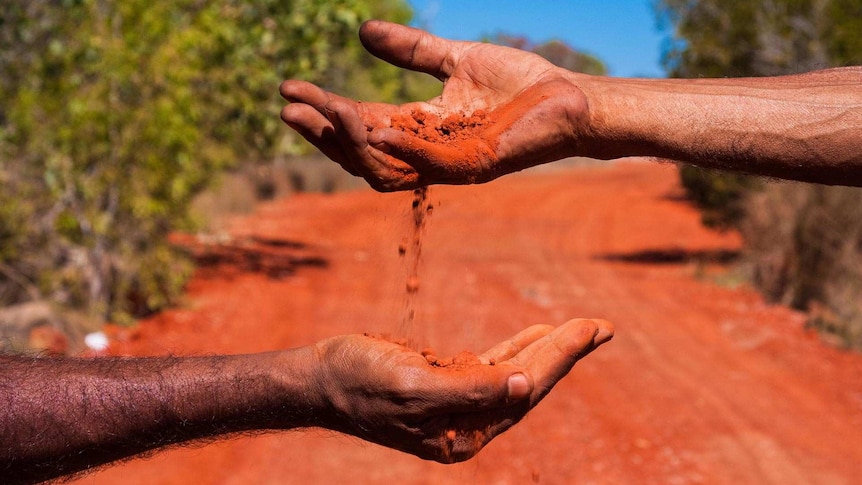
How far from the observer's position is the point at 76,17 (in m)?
8.16

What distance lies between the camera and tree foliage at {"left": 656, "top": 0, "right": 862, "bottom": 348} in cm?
888

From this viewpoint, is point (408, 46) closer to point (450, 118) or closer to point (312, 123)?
point (450, 118)

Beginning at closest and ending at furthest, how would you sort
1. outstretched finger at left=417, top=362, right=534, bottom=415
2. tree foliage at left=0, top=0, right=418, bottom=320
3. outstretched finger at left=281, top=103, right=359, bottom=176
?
outstretched finger at left=417, top=362, right=534, bottom=415, outstretched finger at left=281, top=103, right=359, bottom=176, tree foliage at left=0, top=0, right=418, bottom=320

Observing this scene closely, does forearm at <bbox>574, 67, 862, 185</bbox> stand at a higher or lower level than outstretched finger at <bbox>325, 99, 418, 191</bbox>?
higher

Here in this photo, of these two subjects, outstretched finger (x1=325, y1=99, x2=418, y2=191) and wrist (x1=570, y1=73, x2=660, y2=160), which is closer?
outstretched finger (x1=325, y1=99, x2=418, y2=191)

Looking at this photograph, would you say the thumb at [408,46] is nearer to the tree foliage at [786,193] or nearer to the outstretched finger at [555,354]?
the outstretched finger at [555,354]

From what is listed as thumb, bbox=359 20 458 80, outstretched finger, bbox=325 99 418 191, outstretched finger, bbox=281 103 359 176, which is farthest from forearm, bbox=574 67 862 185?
outstretched finger, bbox=281 103 359 176

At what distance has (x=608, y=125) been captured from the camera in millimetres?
2490

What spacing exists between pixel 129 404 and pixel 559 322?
7218 millimetres

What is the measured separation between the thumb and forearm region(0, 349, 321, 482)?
0.94 meters

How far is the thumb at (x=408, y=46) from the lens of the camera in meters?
2.62

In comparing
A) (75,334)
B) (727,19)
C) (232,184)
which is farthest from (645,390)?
(232,184)

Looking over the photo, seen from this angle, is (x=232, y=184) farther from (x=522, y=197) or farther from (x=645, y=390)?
(x=645, y=390)

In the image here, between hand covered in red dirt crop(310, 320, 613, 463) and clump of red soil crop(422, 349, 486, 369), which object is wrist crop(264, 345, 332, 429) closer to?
hand covered in red dirt crop(310, 320, 613, 463)
